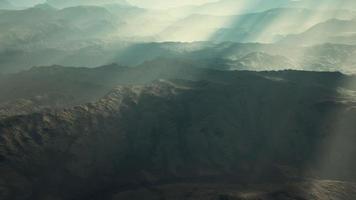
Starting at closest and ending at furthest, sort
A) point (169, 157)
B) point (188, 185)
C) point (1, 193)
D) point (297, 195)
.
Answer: point (297, 195) → point (1, 193) → point (188, 185) → point (169, 157)

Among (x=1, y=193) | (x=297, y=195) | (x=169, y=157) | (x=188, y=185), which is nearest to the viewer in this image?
(x=297, y=195)

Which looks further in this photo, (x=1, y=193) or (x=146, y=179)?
(x=146, y=179)

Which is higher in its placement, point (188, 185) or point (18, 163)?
point (18, 163)

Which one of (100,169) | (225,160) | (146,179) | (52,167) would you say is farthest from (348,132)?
(52,167)

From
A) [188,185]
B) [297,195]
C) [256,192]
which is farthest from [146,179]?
[297,195]

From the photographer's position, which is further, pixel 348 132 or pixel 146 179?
pixel 348 132

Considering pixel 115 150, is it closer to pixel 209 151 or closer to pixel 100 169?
pixel 100 169

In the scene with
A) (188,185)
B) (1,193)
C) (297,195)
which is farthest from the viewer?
(188,185)

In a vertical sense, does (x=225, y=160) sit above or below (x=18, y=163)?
below

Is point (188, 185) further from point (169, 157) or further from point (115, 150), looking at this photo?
point (115, 150)
